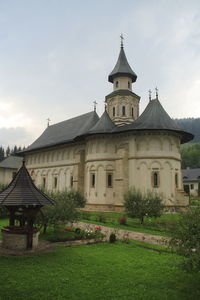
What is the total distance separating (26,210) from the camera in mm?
10594

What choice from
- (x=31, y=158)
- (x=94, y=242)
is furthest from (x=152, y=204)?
(x=31, y=158)

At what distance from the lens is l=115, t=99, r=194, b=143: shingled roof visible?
1000 inches

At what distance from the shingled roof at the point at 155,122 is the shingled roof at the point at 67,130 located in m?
7.09

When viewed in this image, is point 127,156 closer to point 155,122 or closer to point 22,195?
point 155,122

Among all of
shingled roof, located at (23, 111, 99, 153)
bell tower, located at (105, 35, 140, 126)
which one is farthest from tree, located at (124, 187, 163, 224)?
bell tower, located at (105, 35, 140, 126)

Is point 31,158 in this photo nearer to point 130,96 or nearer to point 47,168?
point 47,168

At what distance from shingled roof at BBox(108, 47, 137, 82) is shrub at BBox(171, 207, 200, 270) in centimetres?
2913

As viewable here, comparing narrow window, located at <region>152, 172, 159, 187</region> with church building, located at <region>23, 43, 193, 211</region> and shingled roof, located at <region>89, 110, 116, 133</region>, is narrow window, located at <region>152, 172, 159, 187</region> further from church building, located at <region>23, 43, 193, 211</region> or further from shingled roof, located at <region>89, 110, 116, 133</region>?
shingled roof, located at <region>89, 110, 116, 133</region>

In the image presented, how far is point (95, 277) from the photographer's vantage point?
739 centimetres

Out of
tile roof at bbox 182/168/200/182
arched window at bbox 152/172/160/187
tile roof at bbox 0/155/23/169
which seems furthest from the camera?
tile roof at bbox 182/168/200/182

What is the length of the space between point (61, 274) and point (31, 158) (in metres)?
35.7

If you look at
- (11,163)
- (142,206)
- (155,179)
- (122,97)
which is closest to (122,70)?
(122,97)

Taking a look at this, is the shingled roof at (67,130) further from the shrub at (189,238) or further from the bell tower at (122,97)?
the shrub at (189,238)

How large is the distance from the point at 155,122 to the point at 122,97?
8265mm
